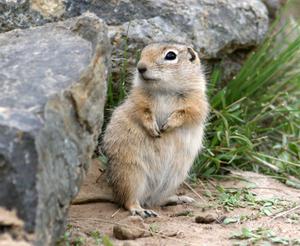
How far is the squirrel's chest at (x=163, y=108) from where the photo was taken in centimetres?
584

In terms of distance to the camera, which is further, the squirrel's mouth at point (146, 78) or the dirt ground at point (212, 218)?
the squirrel's mouth at point (146, 78)

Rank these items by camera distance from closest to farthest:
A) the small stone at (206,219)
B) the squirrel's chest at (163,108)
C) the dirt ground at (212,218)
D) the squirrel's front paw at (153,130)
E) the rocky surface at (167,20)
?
the dirt ground at (212,218), the small stone at (206,219), the squirrel's front paw at (153,130), the squirrel's chest at (163,108), the rocky surface at (167,20)

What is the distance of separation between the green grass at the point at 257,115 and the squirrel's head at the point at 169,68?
653 mm

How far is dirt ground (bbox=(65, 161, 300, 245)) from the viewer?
482cm

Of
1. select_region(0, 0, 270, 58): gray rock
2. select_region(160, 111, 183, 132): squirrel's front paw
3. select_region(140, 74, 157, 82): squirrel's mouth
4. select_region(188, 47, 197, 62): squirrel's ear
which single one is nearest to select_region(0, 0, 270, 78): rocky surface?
select_region(0, 0, 270, 58): gray rock

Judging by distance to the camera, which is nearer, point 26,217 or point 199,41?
point 26,217

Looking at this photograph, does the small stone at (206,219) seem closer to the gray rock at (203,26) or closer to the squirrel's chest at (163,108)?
the squirrel's chest at (163,108)

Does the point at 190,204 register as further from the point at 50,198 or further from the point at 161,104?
the point at 50,198

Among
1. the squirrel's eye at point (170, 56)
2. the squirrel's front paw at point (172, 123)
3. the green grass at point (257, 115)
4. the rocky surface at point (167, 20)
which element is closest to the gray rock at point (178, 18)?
the rocky surface at point (167, 20)

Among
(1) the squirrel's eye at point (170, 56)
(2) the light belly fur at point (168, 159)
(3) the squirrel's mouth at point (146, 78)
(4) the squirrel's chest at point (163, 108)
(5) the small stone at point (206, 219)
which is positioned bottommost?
(5) the small stone at point (206, 219)

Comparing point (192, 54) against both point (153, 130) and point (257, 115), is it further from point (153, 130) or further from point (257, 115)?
point (257, 115)

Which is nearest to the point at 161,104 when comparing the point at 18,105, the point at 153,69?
the point at 153,69

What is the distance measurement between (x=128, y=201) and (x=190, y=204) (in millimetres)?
651

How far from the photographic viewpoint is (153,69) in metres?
5.71
